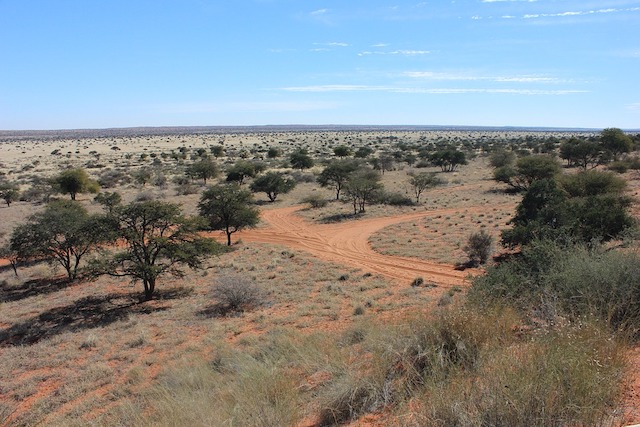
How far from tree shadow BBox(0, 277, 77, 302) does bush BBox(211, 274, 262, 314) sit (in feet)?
29.8

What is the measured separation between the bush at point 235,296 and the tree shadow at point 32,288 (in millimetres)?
9098

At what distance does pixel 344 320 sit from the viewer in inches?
502

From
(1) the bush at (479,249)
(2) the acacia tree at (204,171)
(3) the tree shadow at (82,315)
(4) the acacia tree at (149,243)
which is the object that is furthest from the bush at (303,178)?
(3) the tree shadow at (82,315)

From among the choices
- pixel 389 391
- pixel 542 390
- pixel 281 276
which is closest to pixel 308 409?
pixel 389 391

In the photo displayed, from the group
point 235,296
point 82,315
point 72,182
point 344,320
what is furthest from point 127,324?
point 72,182

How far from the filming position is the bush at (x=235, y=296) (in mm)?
14977

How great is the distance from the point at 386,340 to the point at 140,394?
5255mm

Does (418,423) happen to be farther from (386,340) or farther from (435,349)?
(386,340)

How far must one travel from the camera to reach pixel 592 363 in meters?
4.27

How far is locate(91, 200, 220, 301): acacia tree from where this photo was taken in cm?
1645

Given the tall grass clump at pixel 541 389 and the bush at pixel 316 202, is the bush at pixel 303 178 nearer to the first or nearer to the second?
the bush at pixel 316 202

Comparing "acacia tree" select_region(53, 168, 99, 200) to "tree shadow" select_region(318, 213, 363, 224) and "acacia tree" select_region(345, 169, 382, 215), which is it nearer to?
"tree shadow" select_region(318, 213, 363, 224)

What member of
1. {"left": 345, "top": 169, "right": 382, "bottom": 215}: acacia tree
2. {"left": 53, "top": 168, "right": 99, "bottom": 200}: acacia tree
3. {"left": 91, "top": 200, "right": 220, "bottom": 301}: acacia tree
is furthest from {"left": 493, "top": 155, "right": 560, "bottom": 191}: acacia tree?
{"left": 53, "top": 168, "right": 99, "bottom": 200}: acacia tree

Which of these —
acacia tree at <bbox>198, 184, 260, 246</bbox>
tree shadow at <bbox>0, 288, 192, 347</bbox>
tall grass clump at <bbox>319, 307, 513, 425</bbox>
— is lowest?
tree shadow at <bbox>0, 288, 192, 347</bbox>
